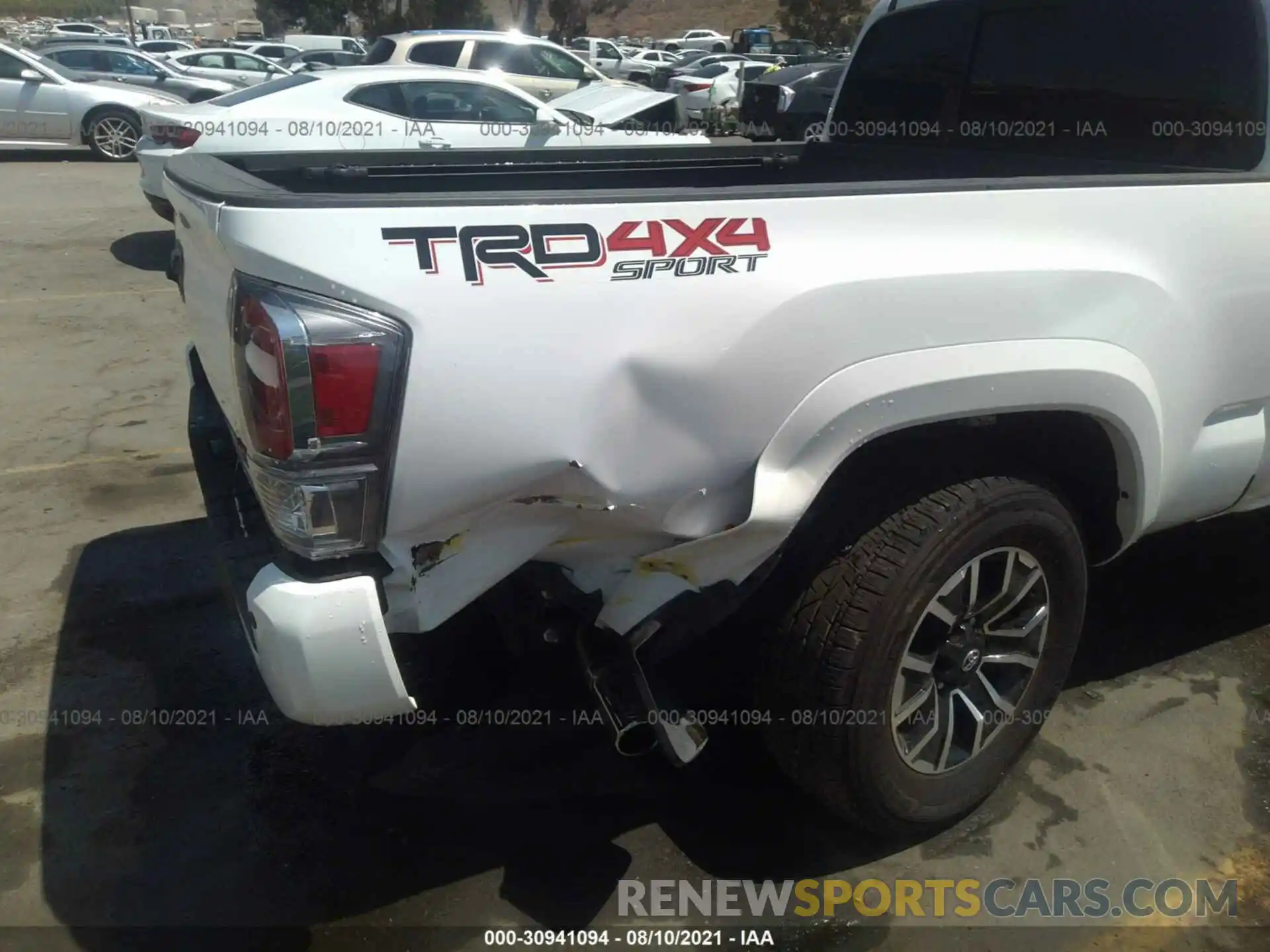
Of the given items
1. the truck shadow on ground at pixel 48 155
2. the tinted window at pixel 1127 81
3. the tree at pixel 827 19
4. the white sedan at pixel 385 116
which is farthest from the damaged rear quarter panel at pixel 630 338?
the tree at pixel 827 19

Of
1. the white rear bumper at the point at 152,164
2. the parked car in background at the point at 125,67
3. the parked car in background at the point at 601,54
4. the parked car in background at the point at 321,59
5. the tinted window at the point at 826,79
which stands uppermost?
the white rear bumper at the point at 152,164

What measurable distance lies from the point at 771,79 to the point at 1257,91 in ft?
58.6

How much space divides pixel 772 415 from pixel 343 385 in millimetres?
811

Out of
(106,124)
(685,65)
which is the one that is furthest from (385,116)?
(685,65)

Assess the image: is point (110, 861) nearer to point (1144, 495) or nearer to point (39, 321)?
point (1144, 495)

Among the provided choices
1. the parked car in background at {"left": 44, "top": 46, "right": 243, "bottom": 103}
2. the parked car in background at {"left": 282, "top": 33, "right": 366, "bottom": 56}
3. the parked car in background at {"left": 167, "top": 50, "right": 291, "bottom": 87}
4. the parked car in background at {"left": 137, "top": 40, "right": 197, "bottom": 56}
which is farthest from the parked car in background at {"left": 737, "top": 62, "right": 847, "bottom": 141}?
the parked car in background at {"left": 282, "top": 33, "right": 366, "bottom": 56}

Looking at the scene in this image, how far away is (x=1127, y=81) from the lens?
3.06 metres

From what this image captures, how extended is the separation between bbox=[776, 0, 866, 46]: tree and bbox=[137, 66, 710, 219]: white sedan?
36.1m

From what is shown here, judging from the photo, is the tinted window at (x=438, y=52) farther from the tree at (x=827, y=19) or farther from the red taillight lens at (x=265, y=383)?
the tree at (x=827, y=19)

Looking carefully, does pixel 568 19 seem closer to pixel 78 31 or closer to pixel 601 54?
pixel 601 54

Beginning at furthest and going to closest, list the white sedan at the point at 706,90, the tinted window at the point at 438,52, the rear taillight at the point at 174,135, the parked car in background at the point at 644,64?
the parked car in background at the point at 644,64, the white sedan at the point at 706,90, the tinted window at the point at 438,52, the rear taillight at the point at 174,135

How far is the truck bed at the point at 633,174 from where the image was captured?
1879mm

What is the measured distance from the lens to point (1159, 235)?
2336mm

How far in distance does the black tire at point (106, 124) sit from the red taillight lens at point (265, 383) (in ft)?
46.3
